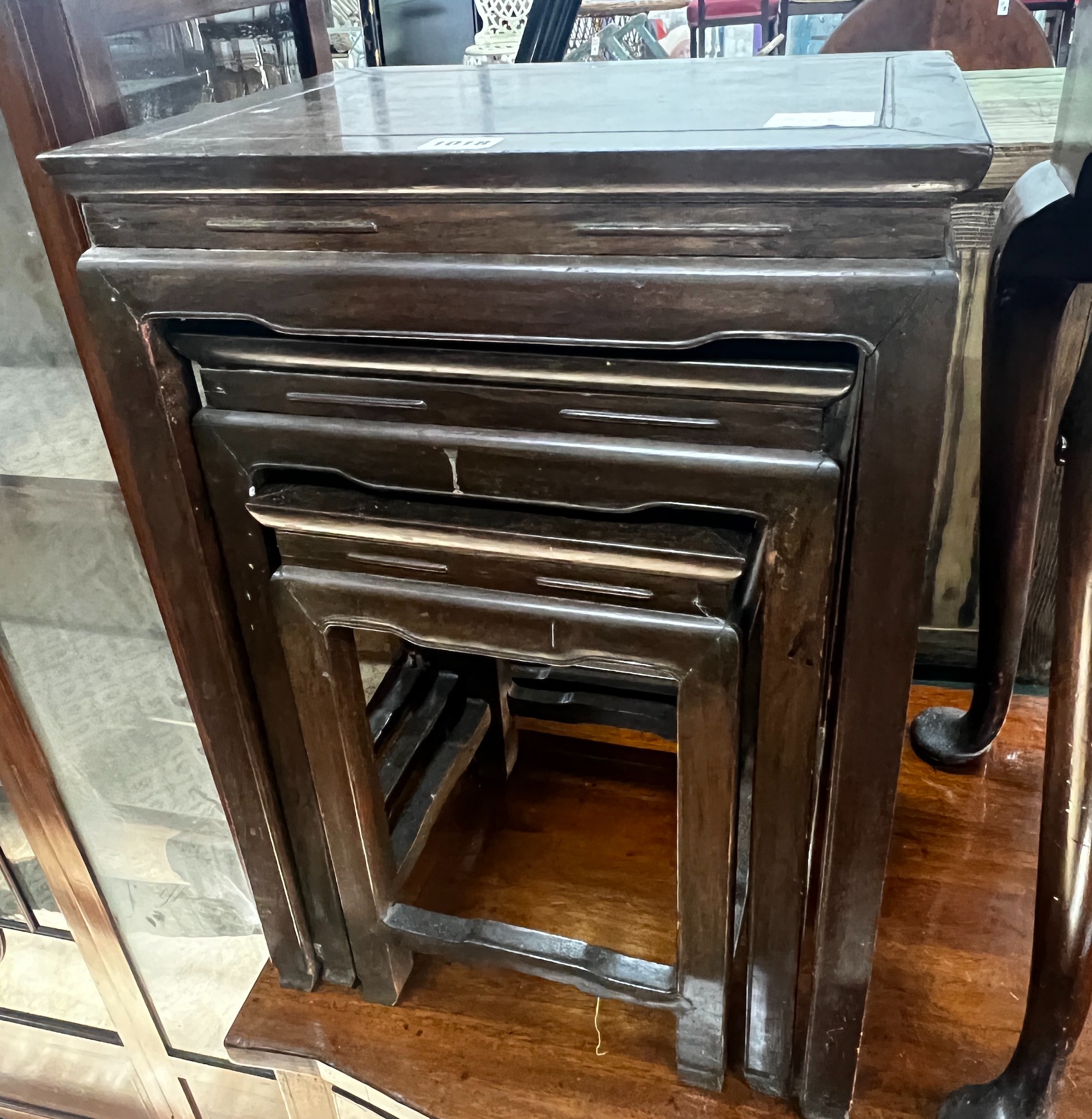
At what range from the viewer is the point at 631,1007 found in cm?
90

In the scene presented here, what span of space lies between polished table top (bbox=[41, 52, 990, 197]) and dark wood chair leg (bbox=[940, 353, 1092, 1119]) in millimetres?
214

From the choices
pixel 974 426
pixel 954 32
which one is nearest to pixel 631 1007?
pixel 974 426

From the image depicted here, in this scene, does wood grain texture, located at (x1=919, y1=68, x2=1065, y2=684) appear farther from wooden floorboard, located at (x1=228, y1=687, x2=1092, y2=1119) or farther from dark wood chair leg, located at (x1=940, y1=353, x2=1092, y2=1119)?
dark wood chair leg, located at (x1=940, y1=353, x2=1092, y2=1119)

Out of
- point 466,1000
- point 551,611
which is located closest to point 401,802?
point 466,1000

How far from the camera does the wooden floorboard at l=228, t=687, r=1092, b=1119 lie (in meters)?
0.82

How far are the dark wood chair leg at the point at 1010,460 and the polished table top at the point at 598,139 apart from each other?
194 mm

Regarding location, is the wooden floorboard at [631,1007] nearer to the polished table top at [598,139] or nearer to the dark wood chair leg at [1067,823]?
the dark wood chair leg at [1067,823]

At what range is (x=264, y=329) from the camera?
64 centimetres

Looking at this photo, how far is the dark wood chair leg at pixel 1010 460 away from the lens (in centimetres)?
77

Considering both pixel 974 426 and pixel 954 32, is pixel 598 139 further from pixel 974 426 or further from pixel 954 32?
pixel 954 32

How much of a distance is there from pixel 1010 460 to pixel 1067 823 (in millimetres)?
340

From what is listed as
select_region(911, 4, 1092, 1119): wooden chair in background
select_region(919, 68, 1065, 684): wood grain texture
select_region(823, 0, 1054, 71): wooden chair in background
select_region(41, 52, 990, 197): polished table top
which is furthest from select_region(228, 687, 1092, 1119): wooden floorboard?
select_region(823, 0, 1054, 71): wooden chair in background

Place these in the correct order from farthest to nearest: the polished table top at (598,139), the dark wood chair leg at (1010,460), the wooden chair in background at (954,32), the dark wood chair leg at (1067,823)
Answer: the wooden chair in background at (954,32) < the dark wood chair leg at (1010,460) < the dark wood chair leg at (1067,823) < the polished table top at (598,139)

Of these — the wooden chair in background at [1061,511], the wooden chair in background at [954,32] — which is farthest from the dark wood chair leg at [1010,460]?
the wooden chair in background at [954,32]
